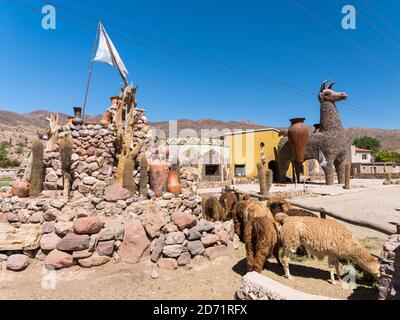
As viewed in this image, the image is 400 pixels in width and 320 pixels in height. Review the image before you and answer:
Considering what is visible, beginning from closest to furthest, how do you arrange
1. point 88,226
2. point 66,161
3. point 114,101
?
1. point 88,226
2. point 66,161
3. point 114,101

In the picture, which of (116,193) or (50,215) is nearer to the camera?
(50,215)

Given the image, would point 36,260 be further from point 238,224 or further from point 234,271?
point 238,224

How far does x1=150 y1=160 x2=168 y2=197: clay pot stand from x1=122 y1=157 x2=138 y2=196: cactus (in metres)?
0.59

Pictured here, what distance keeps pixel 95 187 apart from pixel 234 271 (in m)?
5.37

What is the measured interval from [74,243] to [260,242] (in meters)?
3.73

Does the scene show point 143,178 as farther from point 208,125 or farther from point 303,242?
point 208,125

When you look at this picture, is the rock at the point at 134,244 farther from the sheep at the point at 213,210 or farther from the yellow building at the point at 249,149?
the yellow building at the point at 249,149

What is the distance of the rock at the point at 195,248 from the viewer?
5484 millimetres

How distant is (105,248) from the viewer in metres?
5.50

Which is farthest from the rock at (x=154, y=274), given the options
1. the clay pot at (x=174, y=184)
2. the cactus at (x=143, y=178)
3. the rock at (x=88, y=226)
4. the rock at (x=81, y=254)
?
the clay pot at (x=174, y=184)

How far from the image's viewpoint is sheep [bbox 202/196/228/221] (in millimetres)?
8102

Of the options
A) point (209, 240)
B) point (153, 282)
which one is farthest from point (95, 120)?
point (153, 282)

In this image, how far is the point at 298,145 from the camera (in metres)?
22.1
